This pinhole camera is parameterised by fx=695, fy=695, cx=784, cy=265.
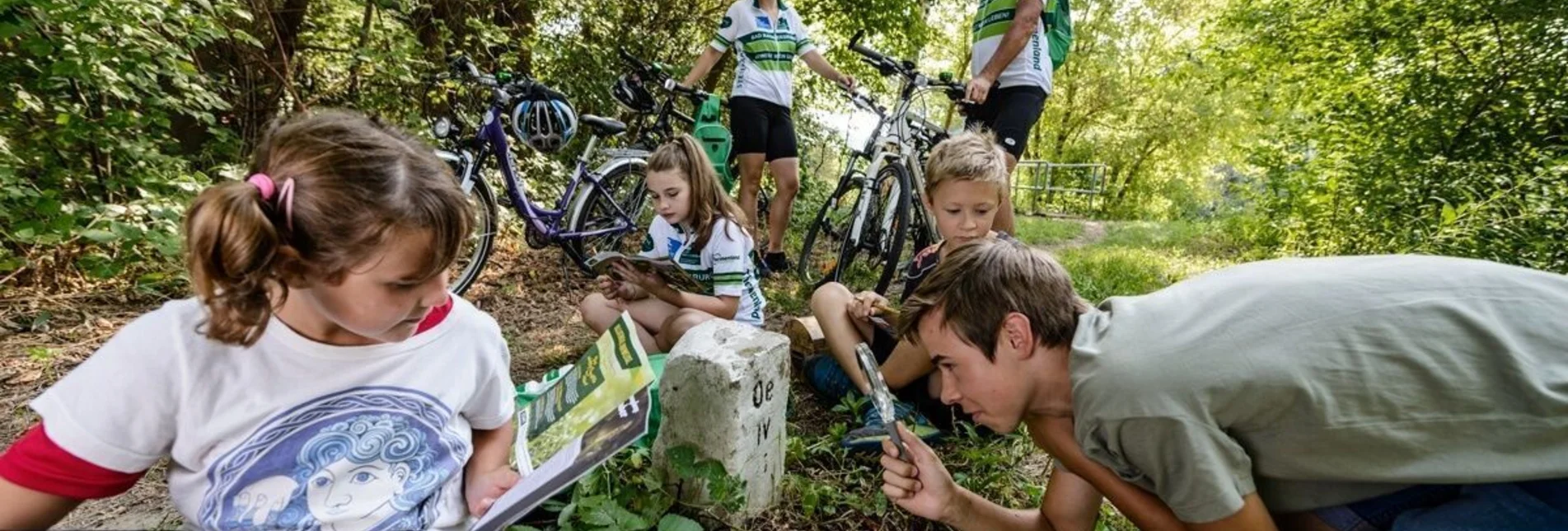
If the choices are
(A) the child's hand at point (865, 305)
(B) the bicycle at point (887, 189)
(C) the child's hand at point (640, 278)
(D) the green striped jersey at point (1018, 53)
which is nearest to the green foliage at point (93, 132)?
(C) the child's hand at point (640, 278)

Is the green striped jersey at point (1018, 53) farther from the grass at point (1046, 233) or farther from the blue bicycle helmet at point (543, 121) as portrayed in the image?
the grass at point (1046, 233)

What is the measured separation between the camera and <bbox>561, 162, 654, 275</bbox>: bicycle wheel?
3.78 meters

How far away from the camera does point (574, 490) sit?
5.49 ft

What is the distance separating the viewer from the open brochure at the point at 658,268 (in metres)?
2.59

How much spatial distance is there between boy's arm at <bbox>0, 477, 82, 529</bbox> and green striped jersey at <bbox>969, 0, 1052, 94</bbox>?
3337 mm

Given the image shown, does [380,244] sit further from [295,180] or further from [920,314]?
[920,314]

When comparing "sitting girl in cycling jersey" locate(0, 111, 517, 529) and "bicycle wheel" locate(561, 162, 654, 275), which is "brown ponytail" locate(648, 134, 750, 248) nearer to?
"bicycle wheel" locate(561, 162, 654, 275)

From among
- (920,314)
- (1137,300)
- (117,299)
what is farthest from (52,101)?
(1137,300)

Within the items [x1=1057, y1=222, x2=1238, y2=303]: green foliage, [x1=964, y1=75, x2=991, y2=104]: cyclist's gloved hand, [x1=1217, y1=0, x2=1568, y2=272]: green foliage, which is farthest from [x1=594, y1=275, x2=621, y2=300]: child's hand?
[x1=1217, y1=0, x2=1568, y2=272]: green foliage

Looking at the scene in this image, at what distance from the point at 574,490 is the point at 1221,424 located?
1.35 meters

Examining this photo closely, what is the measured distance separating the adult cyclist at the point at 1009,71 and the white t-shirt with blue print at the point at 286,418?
2598 millimetres

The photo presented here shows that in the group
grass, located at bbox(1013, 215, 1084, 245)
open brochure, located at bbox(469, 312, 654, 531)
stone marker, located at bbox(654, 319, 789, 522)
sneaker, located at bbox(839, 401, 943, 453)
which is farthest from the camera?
grass, located at bbox(1013, 215, 1084, 245)

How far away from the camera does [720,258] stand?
258 centimetres

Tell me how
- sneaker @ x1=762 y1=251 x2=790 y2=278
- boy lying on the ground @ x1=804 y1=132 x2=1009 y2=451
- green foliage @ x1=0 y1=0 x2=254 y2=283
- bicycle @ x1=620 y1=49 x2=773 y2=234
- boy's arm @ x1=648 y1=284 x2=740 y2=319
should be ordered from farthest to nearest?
sneaker @ x1=762 y1=251 x2=790 y2=278, bicycle @ x1=620 y1=49 x2=773 y2=234, boy's arm @ x1=648 y1=284 x2=740 y2=319, green foliage @ x1=0 y1=0 x2=254 y2=283, boy lying on the ground @ x1=804 y1=132 x2=1009 y2=451
